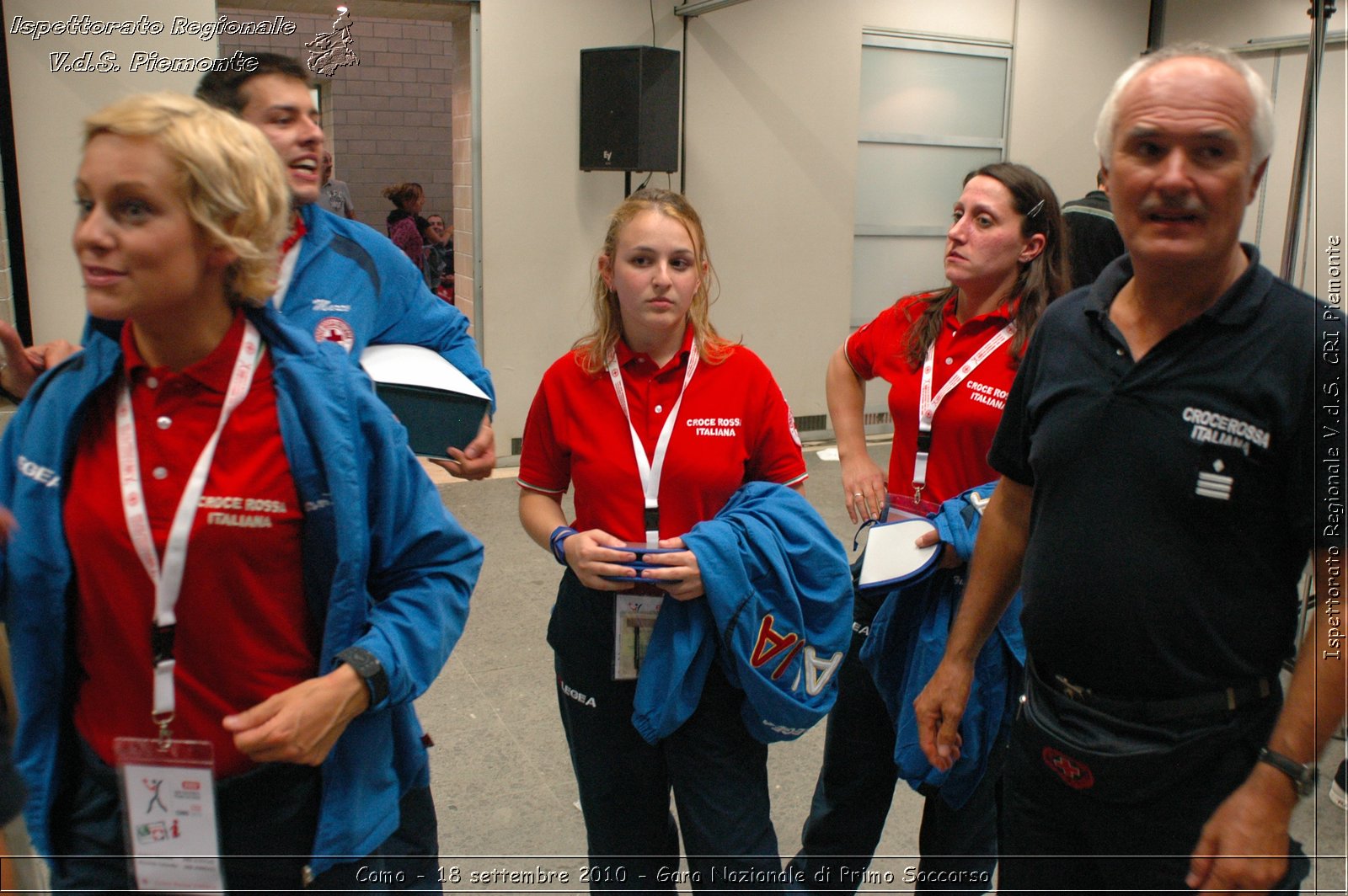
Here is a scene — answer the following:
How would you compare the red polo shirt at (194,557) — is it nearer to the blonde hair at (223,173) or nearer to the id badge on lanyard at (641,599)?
the blonde hair at (223,173)

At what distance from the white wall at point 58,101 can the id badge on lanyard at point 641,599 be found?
459 cm

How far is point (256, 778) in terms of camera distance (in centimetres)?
142

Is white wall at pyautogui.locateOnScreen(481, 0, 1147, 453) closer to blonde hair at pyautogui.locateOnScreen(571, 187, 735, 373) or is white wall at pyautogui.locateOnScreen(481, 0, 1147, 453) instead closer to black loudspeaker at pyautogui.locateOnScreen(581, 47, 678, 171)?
black loudspeaker at pyautogui.locateOnScreen(581, 47, 678, 171)

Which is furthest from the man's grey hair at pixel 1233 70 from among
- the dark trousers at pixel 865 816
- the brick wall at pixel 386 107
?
the brick wall at pixel 386 107

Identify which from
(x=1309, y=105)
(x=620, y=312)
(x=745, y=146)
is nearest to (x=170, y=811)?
(x=620, y=312)

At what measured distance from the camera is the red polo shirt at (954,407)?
2.29 metres

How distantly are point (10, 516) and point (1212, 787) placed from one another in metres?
1.62

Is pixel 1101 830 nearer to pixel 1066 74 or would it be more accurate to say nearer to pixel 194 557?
pixel 194 557

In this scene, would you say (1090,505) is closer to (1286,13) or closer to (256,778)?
(256,778)

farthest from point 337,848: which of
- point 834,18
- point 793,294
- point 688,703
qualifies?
point 834,18

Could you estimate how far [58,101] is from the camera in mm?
5465

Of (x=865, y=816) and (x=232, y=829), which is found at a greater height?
(x=232, y=829)

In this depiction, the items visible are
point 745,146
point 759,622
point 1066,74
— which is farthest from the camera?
point 1066,74

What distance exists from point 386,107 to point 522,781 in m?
9.68
